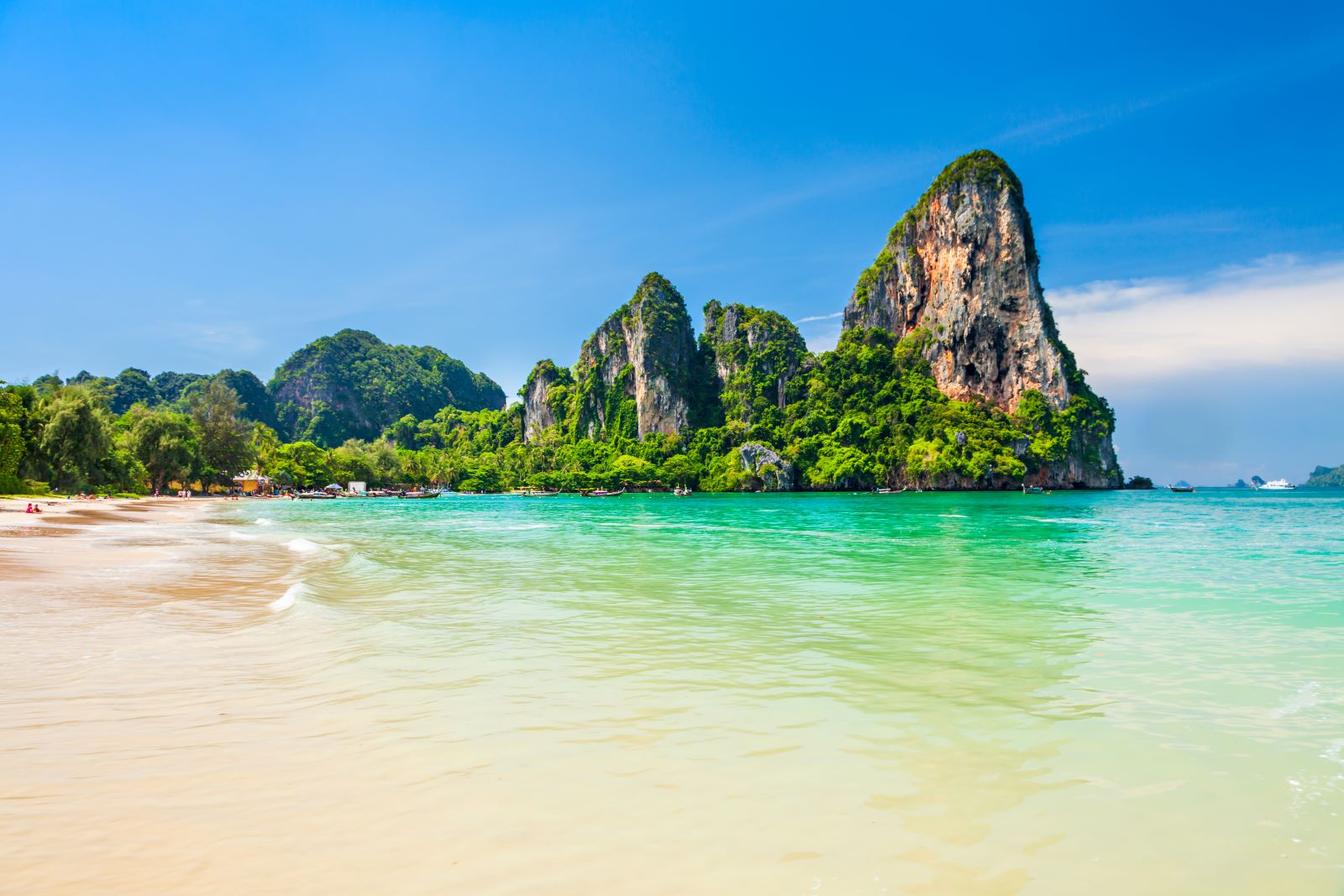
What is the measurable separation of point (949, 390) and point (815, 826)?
6368 inches

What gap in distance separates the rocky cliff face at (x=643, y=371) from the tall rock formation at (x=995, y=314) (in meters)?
60.1

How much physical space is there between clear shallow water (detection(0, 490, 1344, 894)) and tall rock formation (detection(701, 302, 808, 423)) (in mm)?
156329

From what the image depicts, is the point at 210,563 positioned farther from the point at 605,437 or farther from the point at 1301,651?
the point at 605,437

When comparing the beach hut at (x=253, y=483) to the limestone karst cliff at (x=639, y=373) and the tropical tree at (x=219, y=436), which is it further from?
the limestone karst cliff at (x=639, y=373)

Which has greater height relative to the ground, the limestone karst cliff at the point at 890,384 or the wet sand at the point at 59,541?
the limestone karst cliff at the point at 890,384

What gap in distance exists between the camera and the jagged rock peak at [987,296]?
143 m

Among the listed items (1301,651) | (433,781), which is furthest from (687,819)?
(1301,651)

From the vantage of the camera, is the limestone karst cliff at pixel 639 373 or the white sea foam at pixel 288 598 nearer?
the white sea foam at pixel 288 598

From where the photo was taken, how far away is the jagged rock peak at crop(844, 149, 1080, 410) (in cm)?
14288

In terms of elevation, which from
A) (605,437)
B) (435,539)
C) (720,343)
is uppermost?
(720,343)

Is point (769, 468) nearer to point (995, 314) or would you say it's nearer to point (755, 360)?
point (755, 360)

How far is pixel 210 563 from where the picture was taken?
1731 centimetres

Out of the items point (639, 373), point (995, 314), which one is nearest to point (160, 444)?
point (639, 373)

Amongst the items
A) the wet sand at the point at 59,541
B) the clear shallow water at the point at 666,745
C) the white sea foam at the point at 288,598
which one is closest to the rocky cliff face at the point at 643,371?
the wet sand at the point at 59,541
